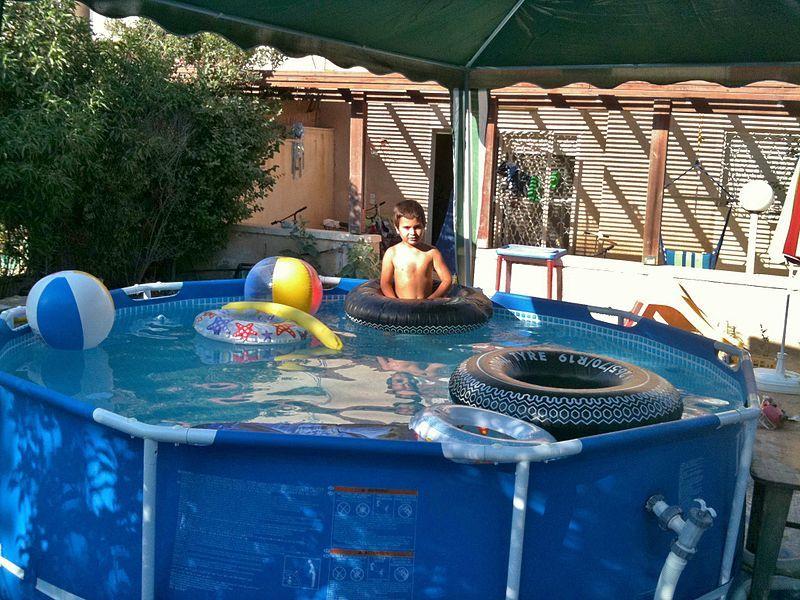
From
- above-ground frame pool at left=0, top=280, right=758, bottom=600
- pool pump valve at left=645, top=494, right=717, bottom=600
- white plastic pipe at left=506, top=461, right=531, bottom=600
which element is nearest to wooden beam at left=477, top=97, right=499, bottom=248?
above-ground frame pool at left=0, top=280, right=758, bottom=600

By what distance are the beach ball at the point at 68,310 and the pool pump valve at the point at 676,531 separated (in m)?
4.33

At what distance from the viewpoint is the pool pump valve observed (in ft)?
11.5

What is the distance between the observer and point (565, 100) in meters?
13.0

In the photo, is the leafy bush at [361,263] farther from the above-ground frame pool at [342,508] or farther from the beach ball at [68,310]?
the above-ground frame pool at [342,508]

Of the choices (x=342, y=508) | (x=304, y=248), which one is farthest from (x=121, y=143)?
(x=342, y=508)

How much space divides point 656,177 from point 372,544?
9.58 metres

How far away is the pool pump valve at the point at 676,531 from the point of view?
3.52m

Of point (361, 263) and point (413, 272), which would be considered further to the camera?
point (361, 263)

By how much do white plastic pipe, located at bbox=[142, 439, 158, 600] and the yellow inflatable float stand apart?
12.1 feet

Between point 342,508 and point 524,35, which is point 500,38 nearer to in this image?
point 524,35

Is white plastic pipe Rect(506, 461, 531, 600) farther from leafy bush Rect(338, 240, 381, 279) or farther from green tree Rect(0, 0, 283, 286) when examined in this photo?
leafy bush Rect(338, 240, 381, 279)

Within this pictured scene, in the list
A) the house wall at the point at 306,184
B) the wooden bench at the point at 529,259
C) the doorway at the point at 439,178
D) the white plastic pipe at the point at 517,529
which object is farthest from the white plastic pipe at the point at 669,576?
the doorway at the point at 439,178

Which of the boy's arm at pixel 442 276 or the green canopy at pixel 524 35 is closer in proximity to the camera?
the green canopy at pixel 524 35

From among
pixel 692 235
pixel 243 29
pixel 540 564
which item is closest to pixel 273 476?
pixel 540 564
